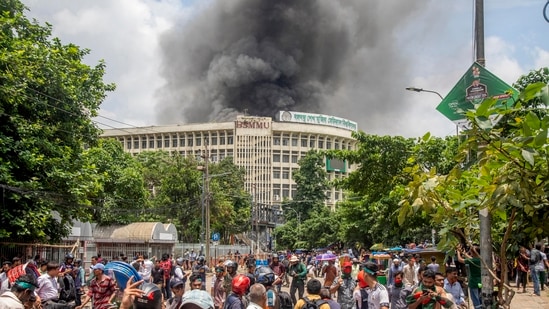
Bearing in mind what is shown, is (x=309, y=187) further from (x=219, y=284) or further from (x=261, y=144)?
(x=219, y=284)

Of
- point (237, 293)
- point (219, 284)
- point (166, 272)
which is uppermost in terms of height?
point (237, 293)

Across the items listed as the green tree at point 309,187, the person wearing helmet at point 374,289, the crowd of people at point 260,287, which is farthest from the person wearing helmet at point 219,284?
the green tree at point 309,187

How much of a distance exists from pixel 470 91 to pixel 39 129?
1802cm

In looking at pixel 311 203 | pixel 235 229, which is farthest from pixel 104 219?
pixel 311 203

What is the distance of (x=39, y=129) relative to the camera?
21469 mm

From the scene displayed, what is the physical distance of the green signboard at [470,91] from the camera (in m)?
6.95

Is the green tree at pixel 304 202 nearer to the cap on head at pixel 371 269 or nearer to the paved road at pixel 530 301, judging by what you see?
the paved road at pixel 530 301

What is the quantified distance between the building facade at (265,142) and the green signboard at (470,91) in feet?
271

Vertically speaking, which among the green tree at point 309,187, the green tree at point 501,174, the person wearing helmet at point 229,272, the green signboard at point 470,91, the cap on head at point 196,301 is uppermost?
the green tree at point 309,187

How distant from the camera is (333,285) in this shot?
1123 centimetres

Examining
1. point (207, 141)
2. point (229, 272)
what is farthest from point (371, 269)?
point (207, 141)

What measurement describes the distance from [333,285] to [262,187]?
83431 millimetres

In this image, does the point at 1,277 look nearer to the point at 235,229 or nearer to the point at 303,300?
the point at 303,300

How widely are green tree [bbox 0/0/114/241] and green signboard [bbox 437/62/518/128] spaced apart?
16.0 m
